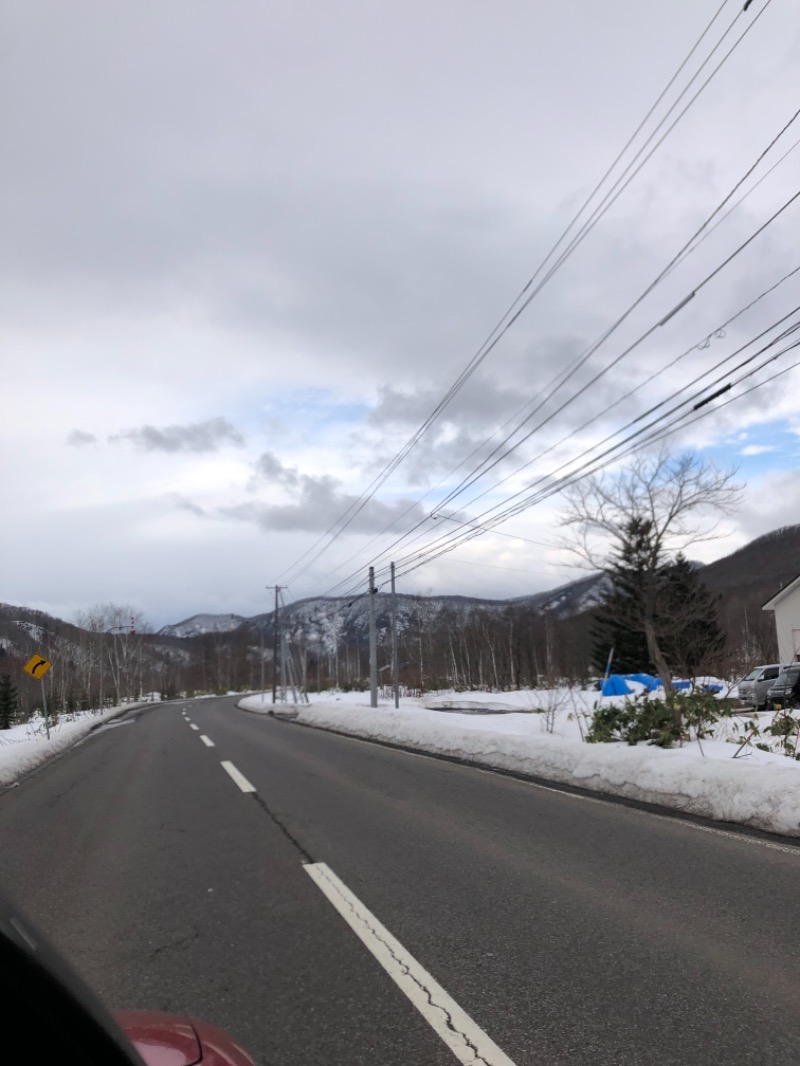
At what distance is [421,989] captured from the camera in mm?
3838

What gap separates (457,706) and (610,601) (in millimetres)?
16377

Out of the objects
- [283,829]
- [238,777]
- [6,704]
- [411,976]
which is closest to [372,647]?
[238,777]

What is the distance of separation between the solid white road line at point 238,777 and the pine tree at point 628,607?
20334 millimetres

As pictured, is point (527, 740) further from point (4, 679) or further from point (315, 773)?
point (4, 679)

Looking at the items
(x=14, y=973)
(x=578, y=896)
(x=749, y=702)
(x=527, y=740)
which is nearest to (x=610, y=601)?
(x=749, y=702)

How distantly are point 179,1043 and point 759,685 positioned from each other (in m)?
30.1

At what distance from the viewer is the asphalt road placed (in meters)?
3.38

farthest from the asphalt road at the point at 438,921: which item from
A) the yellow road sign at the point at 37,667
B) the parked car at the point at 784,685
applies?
the parked car at the point at 784,685

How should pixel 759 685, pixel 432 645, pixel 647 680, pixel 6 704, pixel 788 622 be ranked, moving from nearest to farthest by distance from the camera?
1. pixel 759 685
2. pixel 647 680
3. pixel 6 704
4. pixel 788 622
5. pixel 432 645

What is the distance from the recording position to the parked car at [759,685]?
27.4 m

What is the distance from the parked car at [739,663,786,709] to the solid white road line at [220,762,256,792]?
68.0ft

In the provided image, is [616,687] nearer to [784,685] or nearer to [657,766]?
[784,685]

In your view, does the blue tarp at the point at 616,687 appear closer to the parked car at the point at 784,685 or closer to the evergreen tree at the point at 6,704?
the parked car at the point at 784,685

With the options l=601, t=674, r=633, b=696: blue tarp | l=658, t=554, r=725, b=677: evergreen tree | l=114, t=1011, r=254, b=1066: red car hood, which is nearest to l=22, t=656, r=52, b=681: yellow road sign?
l=601, t=674, r=633, b=696: blue tarp
